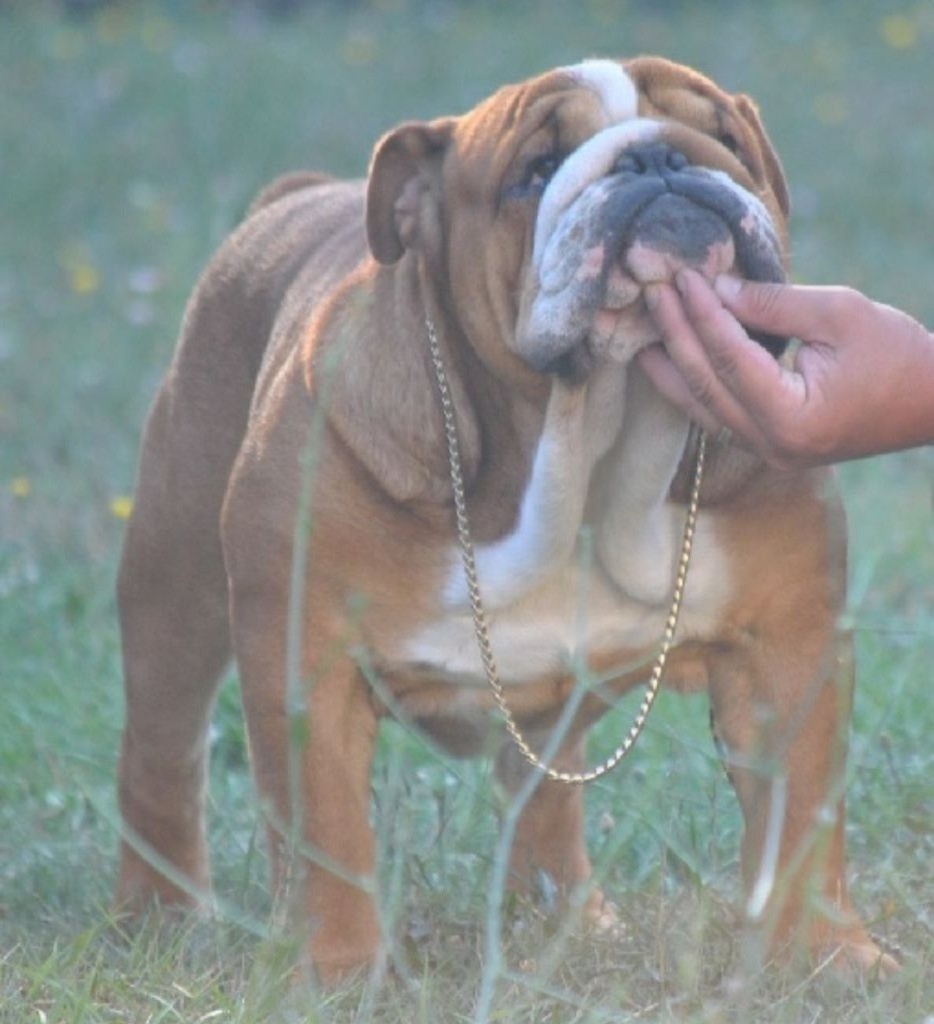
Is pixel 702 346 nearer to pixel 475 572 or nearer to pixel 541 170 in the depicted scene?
pixel 541 170

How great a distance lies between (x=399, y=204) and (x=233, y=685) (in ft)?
5.07

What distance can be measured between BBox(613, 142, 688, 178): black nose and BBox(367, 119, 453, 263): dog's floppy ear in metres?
0.36

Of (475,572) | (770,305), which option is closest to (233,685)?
(475,572)

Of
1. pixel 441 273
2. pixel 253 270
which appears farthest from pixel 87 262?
pixel 441 273

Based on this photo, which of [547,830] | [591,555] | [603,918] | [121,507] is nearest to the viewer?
[591,555]

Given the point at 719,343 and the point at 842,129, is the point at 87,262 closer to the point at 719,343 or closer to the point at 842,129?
the point at 842,129

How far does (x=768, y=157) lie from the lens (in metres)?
3.18

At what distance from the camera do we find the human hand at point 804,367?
9.01ft

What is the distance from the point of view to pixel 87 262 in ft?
28.5

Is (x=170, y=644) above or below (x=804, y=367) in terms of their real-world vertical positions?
below

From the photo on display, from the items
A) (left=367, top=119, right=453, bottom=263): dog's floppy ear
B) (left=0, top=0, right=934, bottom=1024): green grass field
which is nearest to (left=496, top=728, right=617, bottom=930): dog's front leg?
(left=0, top=0, right=934, bottom=1024): green grass field

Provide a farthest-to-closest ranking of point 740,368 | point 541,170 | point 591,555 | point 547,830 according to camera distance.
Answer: point 547,830
point 591,555
point 541,170
point 740,368

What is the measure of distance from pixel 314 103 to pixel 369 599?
771cm

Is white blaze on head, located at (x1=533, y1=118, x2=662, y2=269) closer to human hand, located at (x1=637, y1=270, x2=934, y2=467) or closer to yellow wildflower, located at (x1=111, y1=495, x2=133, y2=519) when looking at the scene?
human hand, located at (x1=637, y1=270, x2=934, y2=467)
